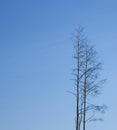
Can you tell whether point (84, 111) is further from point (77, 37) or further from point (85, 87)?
point (77, 37)

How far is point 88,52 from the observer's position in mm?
49938

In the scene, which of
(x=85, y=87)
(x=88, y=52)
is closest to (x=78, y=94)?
(x=85, y=87)

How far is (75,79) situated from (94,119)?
12.9 feet

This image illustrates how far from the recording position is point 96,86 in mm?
49031

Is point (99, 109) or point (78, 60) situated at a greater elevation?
point (78, 60)

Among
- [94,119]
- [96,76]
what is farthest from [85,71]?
[94,119]

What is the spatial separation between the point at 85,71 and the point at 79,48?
2.18 meters

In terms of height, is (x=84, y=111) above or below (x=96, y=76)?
below

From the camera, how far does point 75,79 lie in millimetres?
48656

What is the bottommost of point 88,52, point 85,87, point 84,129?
point 84,129

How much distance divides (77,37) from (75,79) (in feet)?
13.0

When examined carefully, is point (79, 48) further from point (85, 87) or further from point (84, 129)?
point (84, 129)

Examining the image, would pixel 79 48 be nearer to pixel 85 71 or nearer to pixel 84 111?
pixel 85 71

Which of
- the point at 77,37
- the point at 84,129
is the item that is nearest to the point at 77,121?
the point at 84,129
